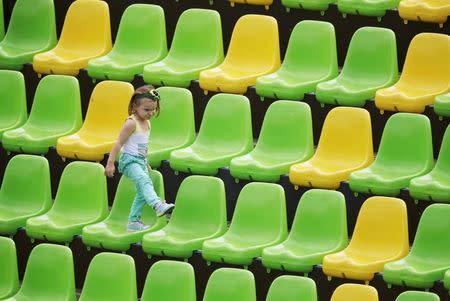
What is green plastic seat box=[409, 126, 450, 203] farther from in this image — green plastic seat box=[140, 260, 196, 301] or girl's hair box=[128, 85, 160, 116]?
girl's hair box=[128, 85, 160, 116]

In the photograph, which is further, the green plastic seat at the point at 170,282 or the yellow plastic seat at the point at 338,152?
the yellow plastic seat at the point at 338,152

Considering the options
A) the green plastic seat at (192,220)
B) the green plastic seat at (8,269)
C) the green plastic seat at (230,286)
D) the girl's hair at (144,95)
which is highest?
the girl's hair at (144,95)

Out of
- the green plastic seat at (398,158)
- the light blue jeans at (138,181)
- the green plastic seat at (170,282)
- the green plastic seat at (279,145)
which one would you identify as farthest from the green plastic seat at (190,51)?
the green plastic seat at (170,282)

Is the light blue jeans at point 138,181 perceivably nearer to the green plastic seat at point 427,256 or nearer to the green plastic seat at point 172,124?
the green plastic seat at point 172,124

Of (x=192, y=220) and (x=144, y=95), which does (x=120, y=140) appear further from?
(x=192, y=220)

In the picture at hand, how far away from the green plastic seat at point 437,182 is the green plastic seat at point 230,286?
3.35ft

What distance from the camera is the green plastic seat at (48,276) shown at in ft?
30.0

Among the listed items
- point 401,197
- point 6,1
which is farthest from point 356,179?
point 6,1

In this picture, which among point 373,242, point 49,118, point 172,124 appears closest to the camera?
point 373,242

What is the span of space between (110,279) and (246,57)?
1877 millimetres

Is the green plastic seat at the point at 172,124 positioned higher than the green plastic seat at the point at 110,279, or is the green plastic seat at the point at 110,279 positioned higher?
the green plastic seat at the point at 172,124

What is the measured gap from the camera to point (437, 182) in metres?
8.96

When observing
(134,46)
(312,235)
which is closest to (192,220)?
(312,235)

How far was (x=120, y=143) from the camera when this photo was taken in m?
9.30
